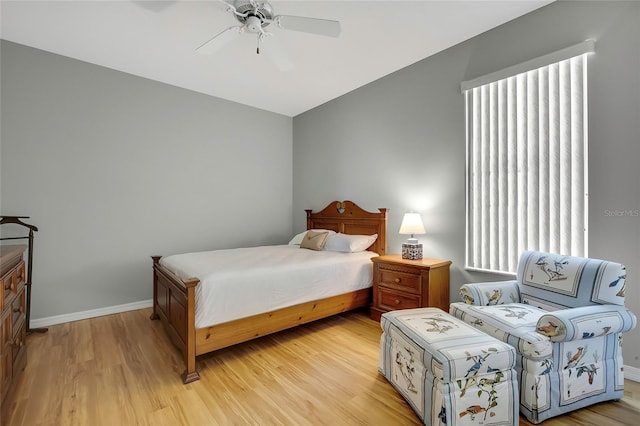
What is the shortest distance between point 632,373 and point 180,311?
3.30 metres

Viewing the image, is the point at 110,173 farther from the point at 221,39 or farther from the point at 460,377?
the point at 460,377

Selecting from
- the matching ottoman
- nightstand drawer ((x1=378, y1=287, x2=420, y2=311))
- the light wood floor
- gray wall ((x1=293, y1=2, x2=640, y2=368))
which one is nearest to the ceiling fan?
gray wall ((x1=293, y1=2, x2=640, y2=368))

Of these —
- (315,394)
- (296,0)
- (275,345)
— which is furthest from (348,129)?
Answer: (315,394)

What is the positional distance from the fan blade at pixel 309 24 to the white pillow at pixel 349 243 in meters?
2.17

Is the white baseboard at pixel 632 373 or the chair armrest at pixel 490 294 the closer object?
the white baseboard at pixel 632 373

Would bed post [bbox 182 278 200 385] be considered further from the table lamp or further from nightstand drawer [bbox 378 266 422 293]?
the table lamp

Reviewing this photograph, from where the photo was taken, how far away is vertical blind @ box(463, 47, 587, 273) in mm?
2307

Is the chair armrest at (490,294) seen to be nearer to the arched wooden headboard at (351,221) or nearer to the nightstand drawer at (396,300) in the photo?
the nightstand drawer at (396,300)

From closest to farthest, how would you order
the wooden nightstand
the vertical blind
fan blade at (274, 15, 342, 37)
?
fan blade at (274, 15, 342, 37) < the vertical blind < the wooden nightstand

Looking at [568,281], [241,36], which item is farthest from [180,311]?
[568,281]

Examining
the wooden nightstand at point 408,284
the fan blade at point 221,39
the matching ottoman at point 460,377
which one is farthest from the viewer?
the wooden nightstand at point 408,284

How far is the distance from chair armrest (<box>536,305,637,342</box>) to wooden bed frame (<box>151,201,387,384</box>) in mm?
1786

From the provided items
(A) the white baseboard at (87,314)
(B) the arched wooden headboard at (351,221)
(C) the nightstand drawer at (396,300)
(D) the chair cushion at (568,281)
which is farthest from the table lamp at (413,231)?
(A) the white baseboard at (87,314)

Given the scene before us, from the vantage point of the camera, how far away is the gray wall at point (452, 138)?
2084 mm
